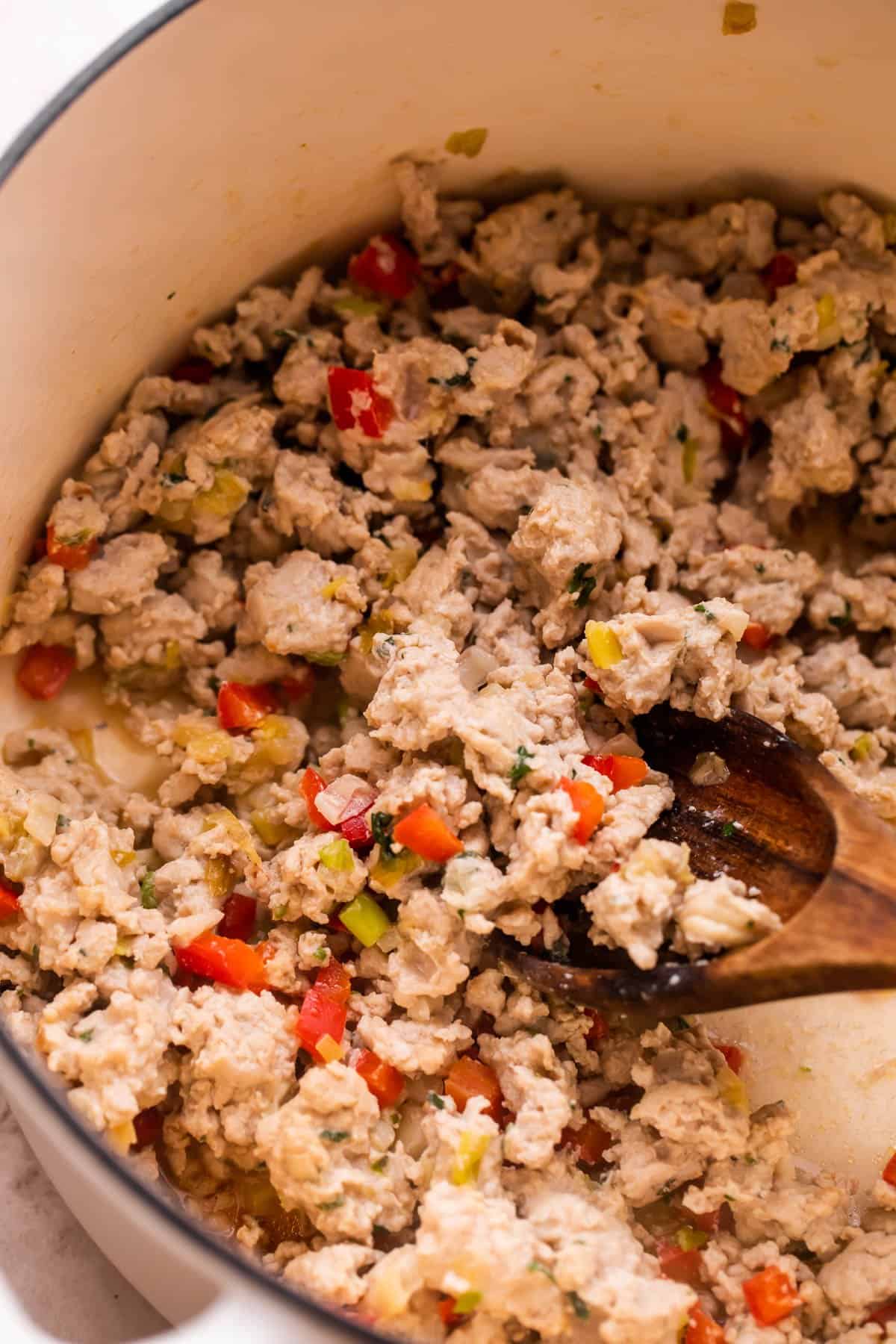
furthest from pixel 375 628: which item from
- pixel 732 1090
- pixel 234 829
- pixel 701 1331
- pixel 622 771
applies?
pixel 701 1331

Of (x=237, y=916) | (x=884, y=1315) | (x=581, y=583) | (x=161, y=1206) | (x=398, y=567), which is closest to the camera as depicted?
(x=161, y=1206)

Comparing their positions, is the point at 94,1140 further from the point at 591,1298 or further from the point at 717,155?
the point at 717,155

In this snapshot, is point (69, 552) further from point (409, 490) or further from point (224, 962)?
point (224, 962)

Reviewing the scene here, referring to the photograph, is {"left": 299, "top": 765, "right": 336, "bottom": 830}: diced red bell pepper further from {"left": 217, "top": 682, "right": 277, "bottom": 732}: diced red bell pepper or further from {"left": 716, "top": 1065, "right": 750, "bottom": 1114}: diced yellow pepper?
{"left": 716, "top": 1065, "right": 750, "bottom": 1114}: diced yellow pepper

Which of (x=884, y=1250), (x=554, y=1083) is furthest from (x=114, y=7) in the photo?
(x=884, y=1250)

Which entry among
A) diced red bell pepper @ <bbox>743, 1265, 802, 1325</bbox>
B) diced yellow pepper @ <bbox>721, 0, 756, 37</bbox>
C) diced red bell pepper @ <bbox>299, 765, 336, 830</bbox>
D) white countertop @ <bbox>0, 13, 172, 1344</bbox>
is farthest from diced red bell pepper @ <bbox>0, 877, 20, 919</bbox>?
diced yellow pepper @ <bbox>721, 0, 756, 37</bbox>
